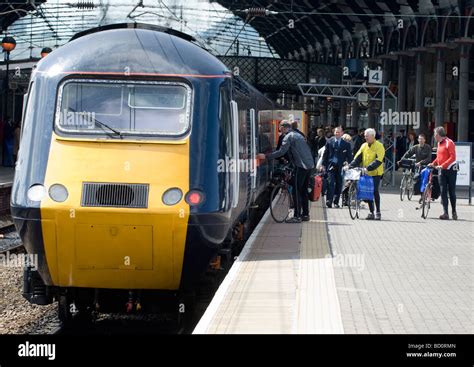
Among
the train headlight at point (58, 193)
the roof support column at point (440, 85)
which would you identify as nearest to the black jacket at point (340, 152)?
the train headlight at point (58, 193)

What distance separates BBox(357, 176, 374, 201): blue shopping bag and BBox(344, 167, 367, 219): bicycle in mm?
139

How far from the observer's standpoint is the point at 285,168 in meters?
19.0

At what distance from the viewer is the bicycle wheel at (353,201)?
1967 centimetres

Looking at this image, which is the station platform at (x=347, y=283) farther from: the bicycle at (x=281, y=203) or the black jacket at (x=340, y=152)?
the black jacket at (x=340, y=152)

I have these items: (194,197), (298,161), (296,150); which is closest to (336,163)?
(298,161)

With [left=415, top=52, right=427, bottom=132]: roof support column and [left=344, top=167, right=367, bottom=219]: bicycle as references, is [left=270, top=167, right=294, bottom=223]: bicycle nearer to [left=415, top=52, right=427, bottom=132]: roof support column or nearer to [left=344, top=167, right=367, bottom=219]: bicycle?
[left=344, top=167, right=367, bottom=219]: bicycle

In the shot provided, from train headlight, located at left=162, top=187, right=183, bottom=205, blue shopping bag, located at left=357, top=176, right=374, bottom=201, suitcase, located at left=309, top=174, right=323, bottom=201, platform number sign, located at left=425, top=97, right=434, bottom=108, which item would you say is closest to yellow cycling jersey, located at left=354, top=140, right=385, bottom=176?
blue shopping bag, located at left=357, top=176, right=374, bottom=201

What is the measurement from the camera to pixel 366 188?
19.2 m

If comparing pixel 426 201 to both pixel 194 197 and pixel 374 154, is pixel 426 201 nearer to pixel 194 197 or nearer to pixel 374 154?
pixel 374 154

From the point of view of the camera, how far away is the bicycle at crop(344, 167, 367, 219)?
64.1 feet

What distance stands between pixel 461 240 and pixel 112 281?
24.6ft

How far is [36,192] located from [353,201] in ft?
35.6

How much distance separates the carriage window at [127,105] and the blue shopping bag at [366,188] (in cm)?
885

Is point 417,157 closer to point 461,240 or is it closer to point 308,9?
point 461,240
